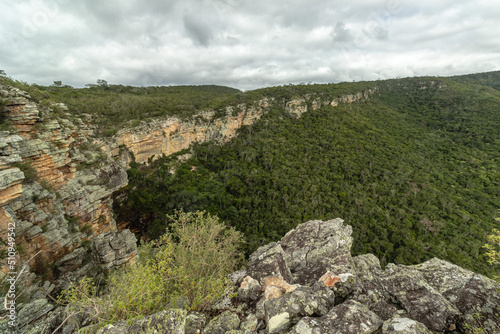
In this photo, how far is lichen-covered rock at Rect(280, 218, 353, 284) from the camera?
928 centimetres

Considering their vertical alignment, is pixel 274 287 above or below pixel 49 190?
below

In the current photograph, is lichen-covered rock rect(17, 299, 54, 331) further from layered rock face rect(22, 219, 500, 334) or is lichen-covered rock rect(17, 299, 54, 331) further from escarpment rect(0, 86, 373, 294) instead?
escarpment rect(0, 86, 373, 294)

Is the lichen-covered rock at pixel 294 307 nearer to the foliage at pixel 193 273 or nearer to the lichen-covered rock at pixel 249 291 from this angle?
the lichen-covered rock at pixel 249 291

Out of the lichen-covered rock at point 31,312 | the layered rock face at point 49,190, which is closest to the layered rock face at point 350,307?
the lichen-covered rock at point 31,312

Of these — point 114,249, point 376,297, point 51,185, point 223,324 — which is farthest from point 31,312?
point 376,297

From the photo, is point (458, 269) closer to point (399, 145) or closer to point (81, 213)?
point (81, 213)

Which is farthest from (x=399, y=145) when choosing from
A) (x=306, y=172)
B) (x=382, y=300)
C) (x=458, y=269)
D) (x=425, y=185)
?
A: (x=382, y=300)

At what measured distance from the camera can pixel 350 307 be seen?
5.27 metres

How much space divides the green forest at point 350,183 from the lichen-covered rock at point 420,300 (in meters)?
16.8

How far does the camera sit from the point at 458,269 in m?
8.09

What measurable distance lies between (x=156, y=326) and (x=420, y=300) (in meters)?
7.98

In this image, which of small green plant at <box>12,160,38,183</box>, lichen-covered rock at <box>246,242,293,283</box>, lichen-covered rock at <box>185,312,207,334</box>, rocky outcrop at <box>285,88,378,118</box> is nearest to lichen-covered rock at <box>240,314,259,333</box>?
lichen-covered rock at <box>185,312,207,334</box>

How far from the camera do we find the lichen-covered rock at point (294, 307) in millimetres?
5398

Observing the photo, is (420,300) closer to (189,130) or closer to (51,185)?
(51,185)
